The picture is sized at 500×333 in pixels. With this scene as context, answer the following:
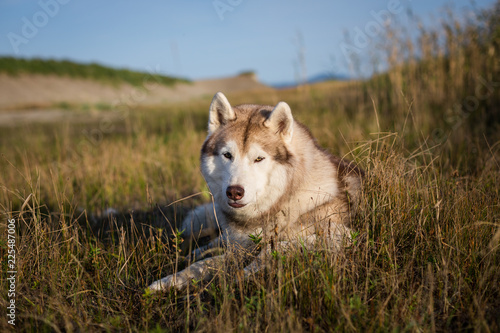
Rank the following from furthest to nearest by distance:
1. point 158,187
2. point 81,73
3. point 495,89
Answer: point 81,73, point 495,89, point 158,187

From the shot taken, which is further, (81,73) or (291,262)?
(81,73)

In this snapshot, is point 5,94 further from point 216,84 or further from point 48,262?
point 216,84

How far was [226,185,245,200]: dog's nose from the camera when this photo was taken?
274 cm

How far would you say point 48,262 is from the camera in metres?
2.77

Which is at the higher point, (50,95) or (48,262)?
(50,95)

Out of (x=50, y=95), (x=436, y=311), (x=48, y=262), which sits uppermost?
(x=50, y=95)

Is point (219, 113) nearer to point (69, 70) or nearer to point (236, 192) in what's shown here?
point (236, 192)

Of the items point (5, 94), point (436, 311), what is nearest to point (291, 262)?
point (436, 311)

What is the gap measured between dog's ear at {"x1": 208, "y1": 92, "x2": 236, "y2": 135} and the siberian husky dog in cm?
1

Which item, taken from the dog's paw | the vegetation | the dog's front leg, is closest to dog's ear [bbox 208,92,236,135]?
the dog's front leg

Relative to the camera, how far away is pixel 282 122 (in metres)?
3.15

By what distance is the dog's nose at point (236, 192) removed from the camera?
2.74 metres

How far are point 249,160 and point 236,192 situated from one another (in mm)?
376

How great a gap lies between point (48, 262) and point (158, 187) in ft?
9.22
